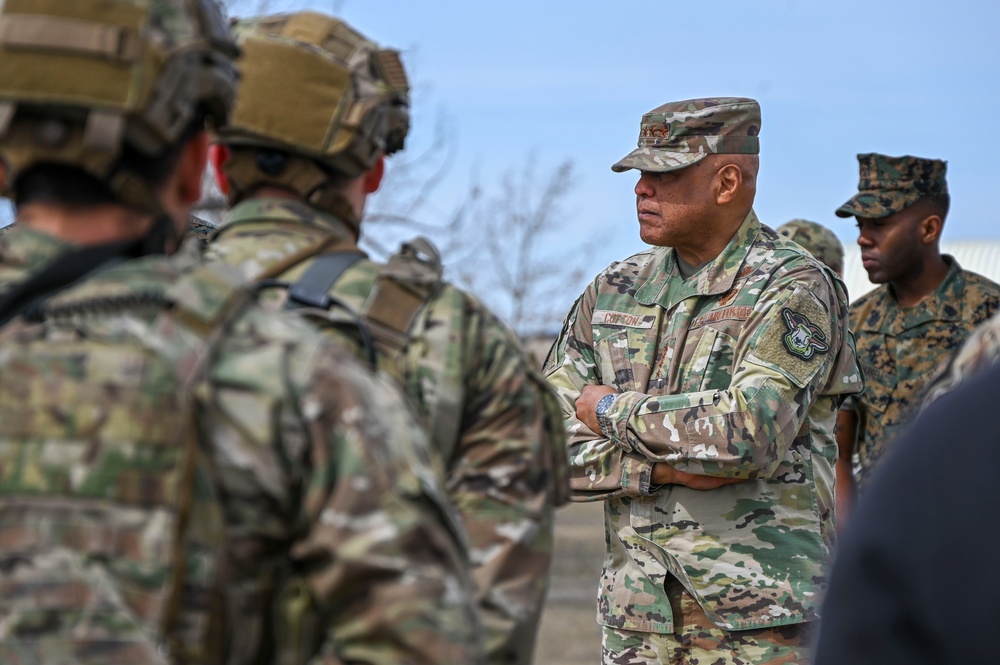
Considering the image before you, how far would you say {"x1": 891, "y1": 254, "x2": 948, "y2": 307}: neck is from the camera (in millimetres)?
7438

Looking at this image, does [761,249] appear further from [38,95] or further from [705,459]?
[38,95]

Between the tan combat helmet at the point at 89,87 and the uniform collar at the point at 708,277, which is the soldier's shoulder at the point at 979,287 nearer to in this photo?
the uniform collar at the point at 708,277

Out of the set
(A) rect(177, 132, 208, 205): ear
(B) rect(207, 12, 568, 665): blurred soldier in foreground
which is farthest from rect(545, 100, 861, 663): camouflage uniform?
(A) rect(177, 132, 208, 205): ear

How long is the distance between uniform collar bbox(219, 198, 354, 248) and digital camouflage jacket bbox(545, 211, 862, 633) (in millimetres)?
2072

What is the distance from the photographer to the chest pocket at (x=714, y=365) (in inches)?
190

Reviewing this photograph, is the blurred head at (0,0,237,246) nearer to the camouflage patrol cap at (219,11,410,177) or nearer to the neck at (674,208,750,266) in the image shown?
the camouflage patrol cap at (219,11,410,177)

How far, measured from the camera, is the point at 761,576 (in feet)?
15.2

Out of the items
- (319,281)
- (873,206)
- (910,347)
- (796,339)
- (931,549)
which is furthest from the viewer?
(873,206)

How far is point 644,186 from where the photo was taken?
5.19m

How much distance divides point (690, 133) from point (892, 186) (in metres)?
2.74

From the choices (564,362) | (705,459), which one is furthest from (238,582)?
(564,362)

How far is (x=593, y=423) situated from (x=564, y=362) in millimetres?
381

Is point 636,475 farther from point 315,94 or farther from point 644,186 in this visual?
point 315,94

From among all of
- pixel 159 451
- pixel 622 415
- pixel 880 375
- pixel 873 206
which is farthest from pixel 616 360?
pixel 159 451
